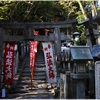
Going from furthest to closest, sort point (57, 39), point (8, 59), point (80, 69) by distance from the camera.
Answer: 1. point (8, 59)
2. point (57, 39)
3. point (80, 69)

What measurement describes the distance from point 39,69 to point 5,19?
19.0 ft

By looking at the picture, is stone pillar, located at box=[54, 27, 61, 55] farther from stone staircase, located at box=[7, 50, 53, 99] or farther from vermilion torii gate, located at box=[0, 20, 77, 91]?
stone staircase, located at box=[7, 50, 53, 99]

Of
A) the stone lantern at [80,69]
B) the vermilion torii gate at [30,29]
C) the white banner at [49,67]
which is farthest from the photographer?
the white banner at [49,67]

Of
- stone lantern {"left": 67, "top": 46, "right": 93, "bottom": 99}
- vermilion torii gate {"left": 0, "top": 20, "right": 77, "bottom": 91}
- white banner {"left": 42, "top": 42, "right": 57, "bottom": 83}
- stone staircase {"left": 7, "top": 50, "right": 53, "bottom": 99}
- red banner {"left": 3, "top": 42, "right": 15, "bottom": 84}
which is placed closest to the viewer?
stone lantern {"left": 67, "top": 46, "right": 93, "bottom": 99}

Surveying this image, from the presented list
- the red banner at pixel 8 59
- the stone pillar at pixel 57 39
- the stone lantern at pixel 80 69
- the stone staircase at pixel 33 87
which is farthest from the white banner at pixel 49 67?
the stone lantern at pixel 80 69

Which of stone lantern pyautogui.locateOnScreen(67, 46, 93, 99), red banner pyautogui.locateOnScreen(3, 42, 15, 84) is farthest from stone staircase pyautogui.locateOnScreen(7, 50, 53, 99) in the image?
stone lantern pyautogui.locateOnScreen(67, 46, 93, 99)

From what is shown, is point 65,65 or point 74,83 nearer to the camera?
point 74,83

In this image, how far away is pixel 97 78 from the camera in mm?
5777

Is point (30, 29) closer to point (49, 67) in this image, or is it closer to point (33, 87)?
point (49, 67)

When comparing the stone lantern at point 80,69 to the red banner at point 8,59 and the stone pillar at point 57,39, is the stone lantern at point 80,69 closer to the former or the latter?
the stone pillar at point 57,39

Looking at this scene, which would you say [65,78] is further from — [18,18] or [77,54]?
[18,18]

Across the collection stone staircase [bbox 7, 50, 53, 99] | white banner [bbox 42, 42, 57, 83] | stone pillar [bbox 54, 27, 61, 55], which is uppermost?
stone pillar [bbox 54, 27, 61, 55]

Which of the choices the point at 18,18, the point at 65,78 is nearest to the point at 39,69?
the point at 18,18

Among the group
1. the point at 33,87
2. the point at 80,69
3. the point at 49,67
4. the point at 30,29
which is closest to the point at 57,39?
the point at 30,29
